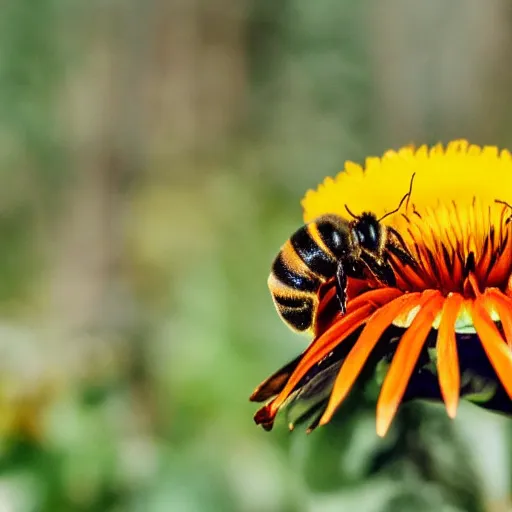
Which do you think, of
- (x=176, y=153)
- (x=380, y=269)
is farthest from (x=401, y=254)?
(x=176, y=153)

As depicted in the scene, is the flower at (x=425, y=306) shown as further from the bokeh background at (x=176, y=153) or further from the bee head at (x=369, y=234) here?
the bokeh background at (x=176, y=153)

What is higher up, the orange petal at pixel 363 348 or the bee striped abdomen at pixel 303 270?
the bee striped abdomen at pixel 303 270

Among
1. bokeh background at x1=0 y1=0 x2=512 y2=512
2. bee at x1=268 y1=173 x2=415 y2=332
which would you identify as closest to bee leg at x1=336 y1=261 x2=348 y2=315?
bee at x1=268 y1=173 x2=415 y2=332

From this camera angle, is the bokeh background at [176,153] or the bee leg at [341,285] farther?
the bokeh background at [176,153]

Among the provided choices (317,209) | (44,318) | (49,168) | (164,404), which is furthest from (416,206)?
(49,168)

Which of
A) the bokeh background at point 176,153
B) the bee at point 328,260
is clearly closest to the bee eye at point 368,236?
the bee at point 328,260
